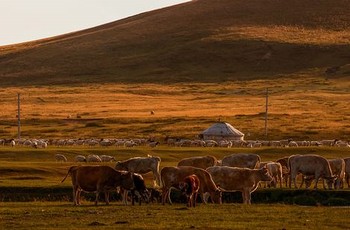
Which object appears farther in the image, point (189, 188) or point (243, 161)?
point (243, 161)

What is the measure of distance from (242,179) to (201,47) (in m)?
136

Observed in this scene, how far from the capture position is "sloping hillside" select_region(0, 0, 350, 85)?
497 ft

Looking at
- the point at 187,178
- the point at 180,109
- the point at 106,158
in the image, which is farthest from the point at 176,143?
the point at 180,109

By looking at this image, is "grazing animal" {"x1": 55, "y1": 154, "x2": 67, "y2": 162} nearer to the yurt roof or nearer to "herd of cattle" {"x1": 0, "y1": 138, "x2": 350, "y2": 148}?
"herd of cattle" {"x1": 0, "y1": 138, "x2": 350, "y2": 148}

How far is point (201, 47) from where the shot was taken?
163500 millimetres

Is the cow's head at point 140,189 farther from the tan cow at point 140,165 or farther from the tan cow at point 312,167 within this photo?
the tan cow at point 312,167

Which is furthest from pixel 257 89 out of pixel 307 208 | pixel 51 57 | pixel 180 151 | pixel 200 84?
pixel 307 208

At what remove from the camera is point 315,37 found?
166 m

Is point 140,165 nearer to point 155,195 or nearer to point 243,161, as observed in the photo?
point 155,195

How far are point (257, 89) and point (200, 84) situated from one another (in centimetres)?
1383

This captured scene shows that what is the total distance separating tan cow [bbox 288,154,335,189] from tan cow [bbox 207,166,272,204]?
453cm

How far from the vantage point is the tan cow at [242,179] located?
27.8 metres

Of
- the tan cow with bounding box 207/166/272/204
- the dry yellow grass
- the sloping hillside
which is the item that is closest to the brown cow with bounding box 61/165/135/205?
the tan cow with bounding box 207/166/272/204

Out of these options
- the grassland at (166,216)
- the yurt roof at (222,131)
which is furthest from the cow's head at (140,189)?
the yurt roof at (222,131)
